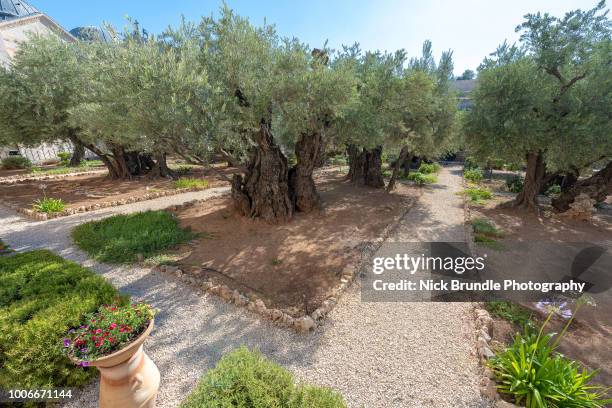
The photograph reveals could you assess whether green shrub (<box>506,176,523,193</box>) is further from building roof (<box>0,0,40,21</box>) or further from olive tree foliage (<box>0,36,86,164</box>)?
building roof (<box>0,0,40,21</box>)

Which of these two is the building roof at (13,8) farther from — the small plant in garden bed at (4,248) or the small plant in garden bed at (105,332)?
the small plant in garden bed at (105,332)

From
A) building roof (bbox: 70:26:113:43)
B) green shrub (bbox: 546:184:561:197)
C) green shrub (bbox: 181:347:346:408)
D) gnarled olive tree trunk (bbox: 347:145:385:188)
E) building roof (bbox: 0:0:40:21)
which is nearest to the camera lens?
green shrub (bbox: 181:347:346:408)

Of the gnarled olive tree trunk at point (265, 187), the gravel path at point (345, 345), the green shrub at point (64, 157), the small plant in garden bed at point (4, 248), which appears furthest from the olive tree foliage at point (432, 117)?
the green shrub at point (64, 157)

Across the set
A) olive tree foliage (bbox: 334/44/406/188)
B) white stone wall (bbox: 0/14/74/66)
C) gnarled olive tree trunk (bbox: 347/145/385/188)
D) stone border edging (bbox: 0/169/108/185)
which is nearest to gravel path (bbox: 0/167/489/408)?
olive tree foliage (bbox: 334/44/406/188)

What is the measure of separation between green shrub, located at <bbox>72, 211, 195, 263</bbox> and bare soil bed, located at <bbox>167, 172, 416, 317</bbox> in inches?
25.0

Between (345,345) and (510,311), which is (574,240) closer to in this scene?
(510,311)

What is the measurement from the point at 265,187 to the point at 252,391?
7.16 meters

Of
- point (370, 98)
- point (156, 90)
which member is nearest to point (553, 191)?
point (370, 98)

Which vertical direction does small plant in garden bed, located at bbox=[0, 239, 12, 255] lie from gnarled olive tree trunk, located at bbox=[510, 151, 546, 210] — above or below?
below

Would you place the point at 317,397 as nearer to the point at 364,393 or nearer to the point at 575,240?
the point at 364,393

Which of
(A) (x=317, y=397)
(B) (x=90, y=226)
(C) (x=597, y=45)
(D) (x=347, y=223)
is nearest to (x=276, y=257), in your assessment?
(D) (x=347, y=223)

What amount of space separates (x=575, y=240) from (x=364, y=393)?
10.3m

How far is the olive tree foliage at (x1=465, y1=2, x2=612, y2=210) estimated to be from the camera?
8539 millimetres

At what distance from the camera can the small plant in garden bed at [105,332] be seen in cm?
289
